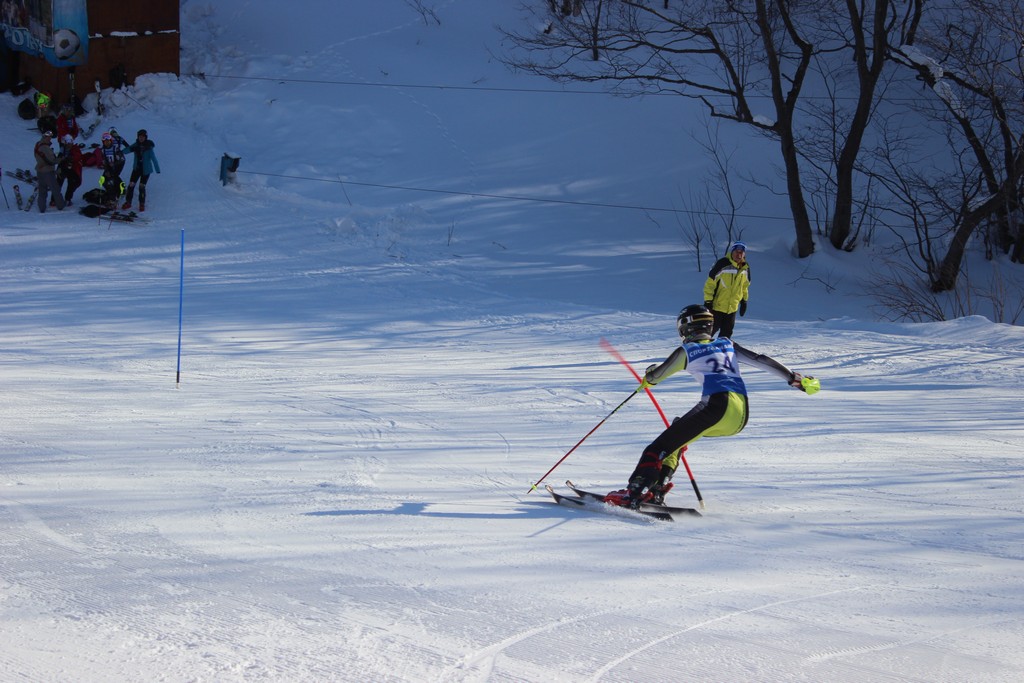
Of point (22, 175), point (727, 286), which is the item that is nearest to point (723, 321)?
point (727, 286)

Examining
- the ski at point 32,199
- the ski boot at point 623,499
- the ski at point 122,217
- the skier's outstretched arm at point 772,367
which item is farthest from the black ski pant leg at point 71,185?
the skier's outstretched arm at point 772,367

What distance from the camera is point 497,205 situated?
63.8 feet

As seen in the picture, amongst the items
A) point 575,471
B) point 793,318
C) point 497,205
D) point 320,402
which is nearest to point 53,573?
point 575,471

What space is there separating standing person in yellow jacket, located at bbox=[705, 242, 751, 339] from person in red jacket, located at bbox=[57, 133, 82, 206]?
39.4ft

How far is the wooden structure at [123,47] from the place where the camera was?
69.9 feet

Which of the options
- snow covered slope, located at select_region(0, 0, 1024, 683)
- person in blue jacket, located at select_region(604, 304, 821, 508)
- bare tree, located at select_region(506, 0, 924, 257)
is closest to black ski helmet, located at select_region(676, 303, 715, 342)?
person in blue jacket, located at select_region(604, 304, 821, 508)

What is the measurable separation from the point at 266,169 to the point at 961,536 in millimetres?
16612

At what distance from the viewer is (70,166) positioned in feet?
55.1

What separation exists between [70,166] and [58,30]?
5.96m

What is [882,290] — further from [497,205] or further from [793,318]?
[497,205]

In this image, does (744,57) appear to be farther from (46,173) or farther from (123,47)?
(46,173)

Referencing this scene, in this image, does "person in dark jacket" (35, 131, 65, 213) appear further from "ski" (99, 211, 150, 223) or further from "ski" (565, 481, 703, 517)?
"ski" (565, 481, 703, 517)

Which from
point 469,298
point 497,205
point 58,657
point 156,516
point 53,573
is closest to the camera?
point 58,657

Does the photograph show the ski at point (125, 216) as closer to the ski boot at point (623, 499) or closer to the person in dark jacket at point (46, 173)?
the person in dark jacket at point (46, 173)
